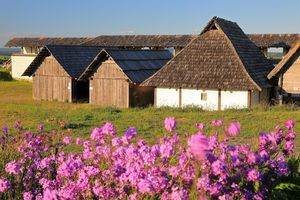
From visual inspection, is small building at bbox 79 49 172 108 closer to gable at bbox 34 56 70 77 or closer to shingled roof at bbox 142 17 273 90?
shingled roof at bbox 142 17 273 90

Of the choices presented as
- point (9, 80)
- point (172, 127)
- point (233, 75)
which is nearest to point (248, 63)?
point (233, 75)

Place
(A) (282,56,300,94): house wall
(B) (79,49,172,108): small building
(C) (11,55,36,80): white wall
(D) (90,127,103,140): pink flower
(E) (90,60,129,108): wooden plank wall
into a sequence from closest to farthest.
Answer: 1. (D) (90,127,103,140): pink flower
2. (A) (282,56,300,94): house wall
3. (B) (79,49,172,108): small building
4. (E) (90,60,129,108): wooden plank wall
5. (C) (11,55,36,80): white wall

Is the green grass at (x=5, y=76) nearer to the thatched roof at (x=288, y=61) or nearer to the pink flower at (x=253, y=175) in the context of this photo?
the thatched roof at (x=288, y=61)

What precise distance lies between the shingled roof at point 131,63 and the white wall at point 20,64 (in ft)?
73.2

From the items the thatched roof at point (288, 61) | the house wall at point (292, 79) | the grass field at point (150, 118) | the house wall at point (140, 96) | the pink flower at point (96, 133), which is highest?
the thatched roof at point (288, 61)

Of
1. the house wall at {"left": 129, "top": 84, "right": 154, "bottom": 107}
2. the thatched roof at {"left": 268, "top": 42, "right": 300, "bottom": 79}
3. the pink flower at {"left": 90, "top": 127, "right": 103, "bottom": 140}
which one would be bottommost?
the house wall at {"left": 129, "top": 84, "right": 154, "bottom": 107}

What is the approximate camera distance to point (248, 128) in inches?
650

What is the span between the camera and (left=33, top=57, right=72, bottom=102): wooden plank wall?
3167 centimetres

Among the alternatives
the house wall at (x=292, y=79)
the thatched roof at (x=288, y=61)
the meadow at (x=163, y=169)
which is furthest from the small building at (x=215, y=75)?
the meadow at (x=163, y=169)

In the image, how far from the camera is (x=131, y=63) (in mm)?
28812

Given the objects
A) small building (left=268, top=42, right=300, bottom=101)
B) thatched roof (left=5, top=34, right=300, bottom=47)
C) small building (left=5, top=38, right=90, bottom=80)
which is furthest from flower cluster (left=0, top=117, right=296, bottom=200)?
small building (left=5, top=38, right=90, bottom=80)

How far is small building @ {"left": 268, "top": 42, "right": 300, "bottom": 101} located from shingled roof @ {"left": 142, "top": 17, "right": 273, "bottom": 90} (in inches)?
28.9

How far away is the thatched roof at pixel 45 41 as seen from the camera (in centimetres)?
5170

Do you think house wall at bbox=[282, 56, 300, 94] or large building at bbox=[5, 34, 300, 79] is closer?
house wall at bbox=[282, 56, 300, 94]
